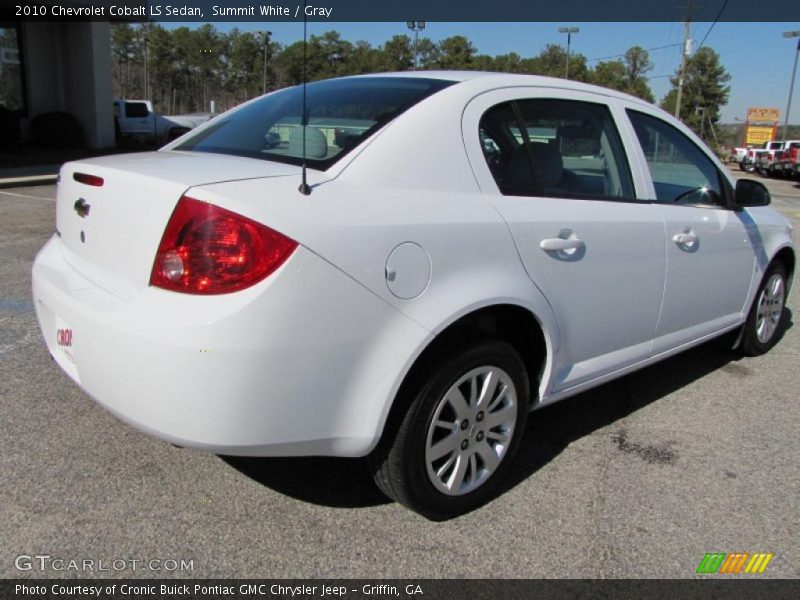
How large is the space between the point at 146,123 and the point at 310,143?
81.8 ft

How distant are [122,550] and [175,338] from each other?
2.89 feet

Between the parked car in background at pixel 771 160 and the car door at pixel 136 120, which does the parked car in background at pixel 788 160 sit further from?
the car door at pixel 136 120

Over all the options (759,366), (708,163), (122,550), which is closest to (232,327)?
(122,550)

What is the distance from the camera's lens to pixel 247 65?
4697 cm

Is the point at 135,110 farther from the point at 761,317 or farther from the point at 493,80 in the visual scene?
the point at 493,80

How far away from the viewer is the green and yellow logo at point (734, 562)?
2484mm

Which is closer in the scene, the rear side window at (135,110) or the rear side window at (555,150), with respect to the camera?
the rear side window at (555,150)

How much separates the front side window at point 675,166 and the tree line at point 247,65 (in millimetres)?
34533

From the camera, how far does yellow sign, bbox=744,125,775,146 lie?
53.3 meters

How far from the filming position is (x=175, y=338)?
206 cm

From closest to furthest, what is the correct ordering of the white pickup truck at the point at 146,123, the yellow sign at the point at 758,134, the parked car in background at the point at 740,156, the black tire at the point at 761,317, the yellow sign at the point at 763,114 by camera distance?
the black tire at the point at 761,317
the white pickup truck at the point at 146,123
the parked car in background at the point at 740,156
the yellow sign at the point at 758,134
the yellow sign at the point at 763,114

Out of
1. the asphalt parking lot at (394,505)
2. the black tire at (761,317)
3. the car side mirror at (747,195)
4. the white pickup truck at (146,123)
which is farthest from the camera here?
the white pickup truck at (146,123)

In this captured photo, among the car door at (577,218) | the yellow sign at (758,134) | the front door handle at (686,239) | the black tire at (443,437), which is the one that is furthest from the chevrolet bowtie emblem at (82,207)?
the yellow sign at (758,134)

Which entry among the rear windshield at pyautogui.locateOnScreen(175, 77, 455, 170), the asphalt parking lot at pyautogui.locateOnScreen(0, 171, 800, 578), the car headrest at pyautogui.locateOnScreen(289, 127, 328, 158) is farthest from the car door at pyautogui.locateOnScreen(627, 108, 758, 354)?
A: the car headrest at pyautogui.locateOnScreen(289, 127, 328, 158)
